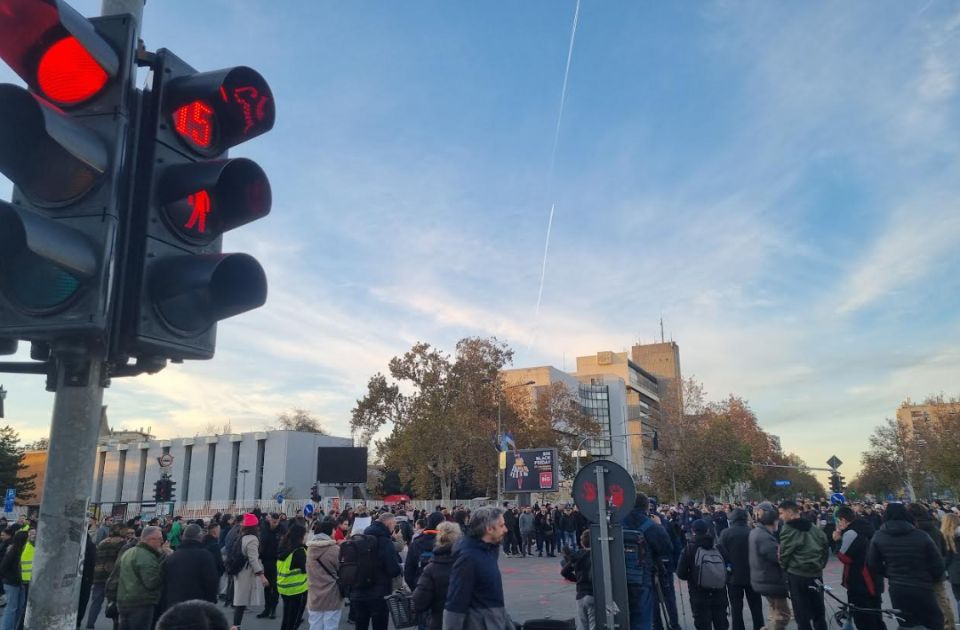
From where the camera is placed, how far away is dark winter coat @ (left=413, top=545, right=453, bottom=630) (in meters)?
5.88

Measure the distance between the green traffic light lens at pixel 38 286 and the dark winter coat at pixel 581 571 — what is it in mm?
6144

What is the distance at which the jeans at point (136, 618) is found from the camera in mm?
6918

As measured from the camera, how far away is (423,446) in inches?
1687

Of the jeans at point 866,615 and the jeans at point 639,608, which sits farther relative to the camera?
the jeans at point 866,615

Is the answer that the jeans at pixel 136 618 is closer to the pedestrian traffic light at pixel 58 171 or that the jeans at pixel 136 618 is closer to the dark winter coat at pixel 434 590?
the dark winter coat at pixel 434 590

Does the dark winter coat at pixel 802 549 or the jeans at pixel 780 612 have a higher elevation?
the dark winter coat at pixel 802 549

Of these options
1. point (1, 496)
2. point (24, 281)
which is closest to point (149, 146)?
point (24, 281)

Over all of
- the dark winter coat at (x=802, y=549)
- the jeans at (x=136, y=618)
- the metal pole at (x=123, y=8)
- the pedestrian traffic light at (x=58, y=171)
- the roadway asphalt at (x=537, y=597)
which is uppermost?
the metal pole at (x=123, y=8)

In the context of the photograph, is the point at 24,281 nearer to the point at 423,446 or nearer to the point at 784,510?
the point at 784,510

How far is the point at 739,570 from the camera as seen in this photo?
9086 mm

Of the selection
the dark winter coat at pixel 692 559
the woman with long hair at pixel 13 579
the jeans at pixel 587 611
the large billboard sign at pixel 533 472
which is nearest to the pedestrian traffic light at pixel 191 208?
the jeans at pixel 587 611

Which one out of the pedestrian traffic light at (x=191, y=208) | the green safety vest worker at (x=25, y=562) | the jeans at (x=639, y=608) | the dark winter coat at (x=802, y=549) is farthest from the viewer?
the green safety vest worker at (x=25, y=562)

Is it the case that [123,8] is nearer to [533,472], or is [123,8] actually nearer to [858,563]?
[858,563]

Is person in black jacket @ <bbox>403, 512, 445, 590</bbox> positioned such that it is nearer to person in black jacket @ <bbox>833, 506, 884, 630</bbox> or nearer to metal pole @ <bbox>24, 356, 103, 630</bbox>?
person in black jacket @ <bbox>833, 506, 884, 630</bbox>
